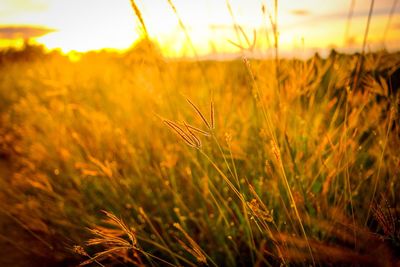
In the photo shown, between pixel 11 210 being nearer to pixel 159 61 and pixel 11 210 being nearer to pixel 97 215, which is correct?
pixel 97 215

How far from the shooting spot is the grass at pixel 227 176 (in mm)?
1018

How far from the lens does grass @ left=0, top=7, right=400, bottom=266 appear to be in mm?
1018

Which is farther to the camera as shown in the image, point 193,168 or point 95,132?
point 95,132

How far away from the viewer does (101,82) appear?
3980 mm

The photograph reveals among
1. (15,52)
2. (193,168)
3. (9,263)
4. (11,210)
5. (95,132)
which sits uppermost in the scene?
(15,52)

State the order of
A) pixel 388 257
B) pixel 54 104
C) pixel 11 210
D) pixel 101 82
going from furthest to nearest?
pixel 101 82 → pixel 54 104 → pixel 11 210 → pixel 388 257

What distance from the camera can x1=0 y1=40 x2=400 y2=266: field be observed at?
1.02m

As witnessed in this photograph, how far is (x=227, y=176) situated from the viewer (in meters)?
1.66

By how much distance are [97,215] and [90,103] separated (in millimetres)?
1764

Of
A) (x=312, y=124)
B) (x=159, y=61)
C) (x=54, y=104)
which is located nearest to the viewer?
(x=159, y=61)

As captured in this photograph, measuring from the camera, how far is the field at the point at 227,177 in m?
1.02

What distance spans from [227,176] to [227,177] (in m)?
0.02

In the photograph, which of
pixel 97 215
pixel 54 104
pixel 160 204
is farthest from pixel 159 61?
pixel 54 104

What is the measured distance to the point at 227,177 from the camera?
1.68 metres
